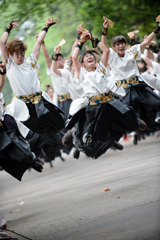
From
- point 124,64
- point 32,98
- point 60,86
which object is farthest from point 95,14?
point 32,98

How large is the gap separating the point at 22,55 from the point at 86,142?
1786 mm

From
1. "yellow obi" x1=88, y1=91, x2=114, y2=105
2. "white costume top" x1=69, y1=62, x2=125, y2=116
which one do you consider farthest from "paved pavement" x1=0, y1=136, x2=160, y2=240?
"white costume top" x1=69, y1=62, x2=125, y2=116

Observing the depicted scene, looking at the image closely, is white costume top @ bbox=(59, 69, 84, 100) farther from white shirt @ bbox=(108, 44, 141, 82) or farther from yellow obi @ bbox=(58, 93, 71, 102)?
yellow obi @ bbox=(58, 93, 71, 102)

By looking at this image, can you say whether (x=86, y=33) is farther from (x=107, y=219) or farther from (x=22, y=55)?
(x=107, y=219)

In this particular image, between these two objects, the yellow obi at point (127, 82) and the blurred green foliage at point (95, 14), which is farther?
the blurred green foliage at point (95, 14)

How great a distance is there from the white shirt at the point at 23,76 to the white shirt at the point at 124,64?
1.40m

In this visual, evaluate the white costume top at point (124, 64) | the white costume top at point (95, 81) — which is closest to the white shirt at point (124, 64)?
the white costume top at point (124, 64)

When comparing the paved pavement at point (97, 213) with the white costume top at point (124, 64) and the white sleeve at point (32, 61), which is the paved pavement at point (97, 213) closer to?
the white costume top at point (124, 64)

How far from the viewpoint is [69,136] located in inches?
→ 253

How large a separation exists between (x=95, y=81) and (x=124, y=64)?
3.30 ft

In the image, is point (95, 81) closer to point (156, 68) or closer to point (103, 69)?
point (103, 69)

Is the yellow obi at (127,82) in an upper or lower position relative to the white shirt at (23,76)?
lower

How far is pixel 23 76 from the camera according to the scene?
19.6 feet

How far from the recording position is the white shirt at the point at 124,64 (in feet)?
21.4
